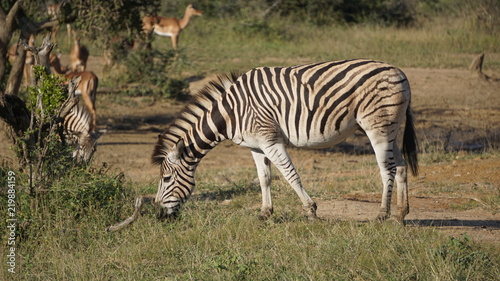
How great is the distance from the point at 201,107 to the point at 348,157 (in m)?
5.19

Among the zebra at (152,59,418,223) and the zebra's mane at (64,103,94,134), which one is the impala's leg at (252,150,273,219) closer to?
the zebra at (152,59,418,223)

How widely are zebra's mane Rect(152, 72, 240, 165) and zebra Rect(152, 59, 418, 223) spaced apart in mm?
11

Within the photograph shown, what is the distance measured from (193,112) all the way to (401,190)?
7.49 ft

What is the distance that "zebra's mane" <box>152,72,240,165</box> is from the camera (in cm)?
680

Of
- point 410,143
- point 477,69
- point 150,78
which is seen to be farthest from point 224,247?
point 477,69

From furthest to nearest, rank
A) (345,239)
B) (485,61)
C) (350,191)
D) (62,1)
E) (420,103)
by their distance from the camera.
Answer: (485,61), (420,103), (62,1), (350,191), (345,239)

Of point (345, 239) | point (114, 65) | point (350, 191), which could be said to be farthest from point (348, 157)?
point (114, 65)

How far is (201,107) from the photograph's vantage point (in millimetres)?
6832

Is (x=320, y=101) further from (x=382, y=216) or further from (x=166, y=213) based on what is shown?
(x=166, y=213)

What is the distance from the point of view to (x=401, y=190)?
21.0 feet

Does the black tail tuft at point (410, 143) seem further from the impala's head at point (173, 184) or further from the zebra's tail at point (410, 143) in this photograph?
the impala's head at point (173, 184)

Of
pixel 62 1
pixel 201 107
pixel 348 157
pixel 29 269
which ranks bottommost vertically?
pixel 348 157

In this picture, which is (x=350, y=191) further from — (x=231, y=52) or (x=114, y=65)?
(x=231, y=52)

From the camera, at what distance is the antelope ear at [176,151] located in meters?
6.62
